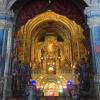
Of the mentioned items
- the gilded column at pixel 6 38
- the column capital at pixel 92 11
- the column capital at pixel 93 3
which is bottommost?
the gilded column at pixel 6 38

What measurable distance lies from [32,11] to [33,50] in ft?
42.7

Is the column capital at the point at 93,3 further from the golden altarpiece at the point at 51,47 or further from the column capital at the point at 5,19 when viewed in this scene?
the golden altarpiece at the point at 51,47

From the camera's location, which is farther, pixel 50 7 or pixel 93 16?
pixel 50 7

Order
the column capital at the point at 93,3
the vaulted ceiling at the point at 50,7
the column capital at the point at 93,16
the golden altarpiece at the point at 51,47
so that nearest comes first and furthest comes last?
the column capital at the point at 93,16
the column capital at the point at 93,3
the vaulted ceiling at the point at 50,7
the golden altarpiece at the point at 51,47

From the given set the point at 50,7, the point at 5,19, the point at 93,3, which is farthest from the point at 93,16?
the point at 5,19

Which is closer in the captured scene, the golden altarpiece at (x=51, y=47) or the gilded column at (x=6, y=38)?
the gilded column at (x=6, y=38)

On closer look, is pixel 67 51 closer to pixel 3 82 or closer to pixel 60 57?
pixel 60 57

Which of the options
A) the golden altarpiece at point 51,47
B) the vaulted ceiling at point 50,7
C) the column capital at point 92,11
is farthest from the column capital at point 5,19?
the golden altarpiece at point 51,47

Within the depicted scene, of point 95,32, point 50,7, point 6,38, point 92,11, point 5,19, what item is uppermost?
point 50,7

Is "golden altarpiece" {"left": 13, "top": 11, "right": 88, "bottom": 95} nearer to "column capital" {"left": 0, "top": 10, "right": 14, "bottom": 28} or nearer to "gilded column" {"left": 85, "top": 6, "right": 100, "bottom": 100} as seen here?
"column capital" {"left": 0, "top": 10, "right": 14, "bottom": 28}

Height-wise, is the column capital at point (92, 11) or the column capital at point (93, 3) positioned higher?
the column capital at point (93, 3)

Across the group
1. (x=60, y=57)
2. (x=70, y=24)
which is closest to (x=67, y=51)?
(x=60, y=57)

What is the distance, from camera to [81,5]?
12.1 meters

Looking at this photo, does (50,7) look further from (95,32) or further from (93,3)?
(95,32)
